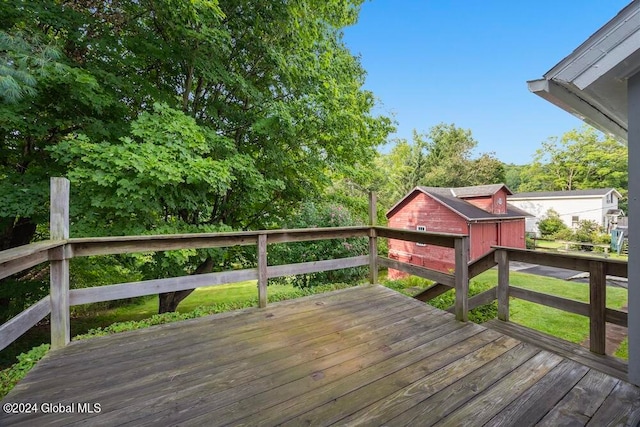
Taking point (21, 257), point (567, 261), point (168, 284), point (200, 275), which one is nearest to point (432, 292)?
point (567, 261)

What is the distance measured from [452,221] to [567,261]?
1242cm

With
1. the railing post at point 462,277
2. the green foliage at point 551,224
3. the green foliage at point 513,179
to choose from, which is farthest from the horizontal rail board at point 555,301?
the green foliage at point 513,179

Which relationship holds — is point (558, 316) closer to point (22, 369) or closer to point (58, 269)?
point (58, 269)

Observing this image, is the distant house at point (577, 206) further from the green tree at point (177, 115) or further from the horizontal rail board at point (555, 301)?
the horizontal rail board at point (555, 301)

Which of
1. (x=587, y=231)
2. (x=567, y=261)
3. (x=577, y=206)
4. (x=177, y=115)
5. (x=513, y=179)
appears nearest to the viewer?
(x=567, y=261)

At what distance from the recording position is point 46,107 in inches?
162

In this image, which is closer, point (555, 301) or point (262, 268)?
point (555, 301)

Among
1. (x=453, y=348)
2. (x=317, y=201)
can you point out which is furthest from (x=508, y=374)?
(x=317, y=201)

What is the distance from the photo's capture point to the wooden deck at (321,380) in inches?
59.7

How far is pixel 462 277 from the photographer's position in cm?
285

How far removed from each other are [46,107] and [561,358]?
6832 mm

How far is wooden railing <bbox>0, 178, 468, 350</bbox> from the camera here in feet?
6.24

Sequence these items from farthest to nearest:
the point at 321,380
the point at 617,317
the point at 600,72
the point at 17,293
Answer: the point at 17,293, the point at 617,317, the point at 321,380, the point at 600,72

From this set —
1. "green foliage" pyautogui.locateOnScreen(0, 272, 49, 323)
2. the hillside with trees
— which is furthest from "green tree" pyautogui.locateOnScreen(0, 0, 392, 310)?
"green foliage" pyautogui.locateOnScreen(0, 272, 49, 323)
